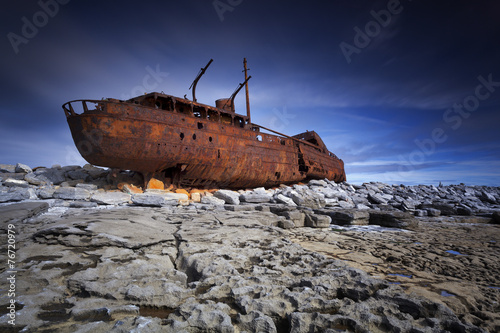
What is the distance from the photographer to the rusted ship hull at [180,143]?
755cm

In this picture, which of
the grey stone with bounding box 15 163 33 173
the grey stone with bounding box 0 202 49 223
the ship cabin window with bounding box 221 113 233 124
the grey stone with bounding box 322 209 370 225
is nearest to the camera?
the grey stone with bounding box 0 202 49 223

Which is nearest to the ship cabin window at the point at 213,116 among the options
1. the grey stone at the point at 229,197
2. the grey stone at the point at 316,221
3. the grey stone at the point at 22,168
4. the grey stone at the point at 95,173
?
the grey stone at the point at 229,197

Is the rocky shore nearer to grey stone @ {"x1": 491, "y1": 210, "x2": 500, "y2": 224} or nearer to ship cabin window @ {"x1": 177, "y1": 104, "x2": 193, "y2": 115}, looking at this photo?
grey stone @ {"x1": 491, "y1": 210, "x2": 500, "y2": 224}

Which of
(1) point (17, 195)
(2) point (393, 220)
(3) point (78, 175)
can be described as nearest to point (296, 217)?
(2) point (393, 220)

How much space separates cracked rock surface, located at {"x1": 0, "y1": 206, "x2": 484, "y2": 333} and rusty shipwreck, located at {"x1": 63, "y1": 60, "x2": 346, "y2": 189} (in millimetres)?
5604

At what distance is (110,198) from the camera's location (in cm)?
642

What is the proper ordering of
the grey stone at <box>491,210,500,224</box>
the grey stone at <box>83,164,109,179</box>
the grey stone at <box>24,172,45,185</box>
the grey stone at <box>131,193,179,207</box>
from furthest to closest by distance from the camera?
the grey stone at <box>83,164,109,179</box> → the grey stone at <box>24,172,45,185</box> → the grey stone at <box>491,210,500,224</box> → the grey stone at <box>131,193,179,207</box>

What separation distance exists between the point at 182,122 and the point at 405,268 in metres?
8.32

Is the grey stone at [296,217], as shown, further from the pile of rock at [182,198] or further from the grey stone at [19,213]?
the grey stone at [19,213]

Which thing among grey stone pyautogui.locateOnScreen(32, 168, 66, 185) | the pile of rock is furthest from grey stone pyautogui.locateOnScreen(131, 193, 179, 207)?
grey stone pyautogui.locateOnScreen(32, 168, 66, 185)

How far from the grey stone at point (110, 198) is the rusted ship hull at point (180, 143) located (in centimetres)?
163

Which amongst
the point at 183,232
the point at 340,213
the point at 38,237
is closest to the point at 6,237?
the point at 38,237

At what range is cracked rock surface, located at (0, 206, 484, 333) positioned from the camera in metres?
1.25

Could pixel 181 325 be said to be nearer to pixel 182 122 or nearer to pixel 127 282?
pixel 127 282
